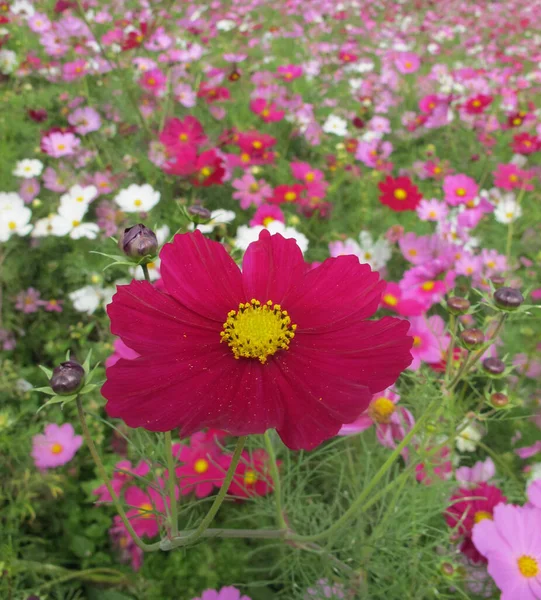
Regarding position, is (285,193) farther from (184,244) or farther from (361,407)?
(361,407)

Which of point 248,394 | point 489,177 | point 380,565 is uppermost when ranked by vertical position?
point 248,394

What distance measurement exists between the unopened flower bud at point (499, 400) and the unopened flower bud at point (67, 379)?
1.40 ft

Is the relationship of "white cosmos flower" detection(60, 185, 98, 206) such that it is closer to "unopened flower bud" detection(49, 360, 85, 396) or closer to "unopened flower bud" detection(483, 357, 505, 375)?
"unopened flower bud" detection(49, 360, 85, 396)

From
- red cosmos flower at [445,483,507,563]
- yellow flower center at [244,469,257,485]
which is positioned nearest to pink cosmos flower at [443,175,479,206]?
red cosmos flower at [445,483,507,563]

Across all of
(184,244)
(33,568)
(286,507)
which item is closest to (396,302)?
(286,507)

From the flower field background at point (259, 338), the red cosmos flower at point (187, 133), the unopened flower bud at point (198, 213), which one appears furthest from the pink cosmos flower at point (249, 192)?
the unopened flower bud at point (198, 213)

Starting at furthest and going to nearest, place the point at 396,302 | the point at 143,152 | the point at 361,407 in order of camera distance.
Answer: the point at 143,152
the point at 396,302
the point at 361,407

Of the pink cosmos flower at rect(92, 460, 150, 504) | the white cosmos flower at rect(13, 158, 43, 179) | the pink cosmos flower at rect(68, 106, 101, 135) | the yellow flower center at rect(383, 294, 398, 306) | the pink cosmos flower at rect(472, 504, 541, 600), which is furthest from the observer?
the pink cosmos flower at rect(68, 106, 101, 135)

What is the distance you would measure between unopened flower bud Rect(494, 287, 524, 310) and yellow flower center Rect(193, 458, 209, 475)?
572mm

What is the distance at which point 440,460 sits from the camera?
731mm

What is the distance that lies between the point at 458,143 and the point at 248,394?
78.8 inches

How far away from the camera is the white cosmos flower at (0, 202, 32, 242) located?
1.18 m

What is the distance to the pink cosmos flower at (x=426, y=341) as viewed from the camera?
80 cm

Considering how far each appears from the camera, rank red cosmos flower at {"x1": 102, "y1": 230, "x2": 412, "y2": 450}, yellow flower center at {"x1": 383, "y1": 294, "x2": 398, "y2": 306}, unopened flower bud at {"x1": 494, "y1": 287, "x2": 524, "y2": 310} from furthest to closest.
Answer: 1. yellow flower center at {"x1": 383, "y1": 294, "x2": 398, "y2": 306}
2. unopened flower bud at {"x1": 494, "y1": 287, "x2": 524, "y2": 310}
3. red cosmos flower at {"x1": 102, "y1": 230, "x2": 412, "y2": 450}
